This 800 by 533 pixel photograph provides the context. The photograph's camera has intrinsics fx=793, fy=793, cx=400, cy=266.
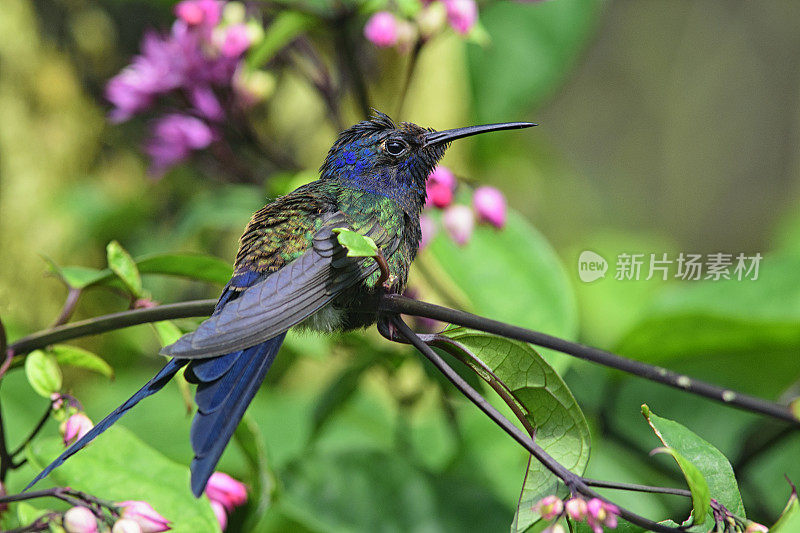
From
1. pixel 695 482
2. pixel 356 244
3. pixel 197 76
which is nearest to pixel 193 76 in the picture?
pixel 197 76

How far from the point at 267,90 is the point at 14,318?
82 cm

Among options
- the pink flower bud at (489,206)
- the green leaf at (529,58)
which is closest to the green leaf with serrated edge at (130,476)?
the pink flower bud at (489,206)

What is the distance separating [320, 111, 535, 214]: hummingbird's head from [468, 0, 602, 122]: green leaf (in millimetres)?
683

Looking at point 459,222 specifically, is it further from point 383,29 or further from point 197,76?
point 197,76

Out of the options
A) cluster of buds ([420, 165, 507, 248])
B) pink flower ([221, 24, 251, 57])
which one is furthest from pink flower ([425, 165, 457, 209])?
pink flower ([221, 24, 251, 57])

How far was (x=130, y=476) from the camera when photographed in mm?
911

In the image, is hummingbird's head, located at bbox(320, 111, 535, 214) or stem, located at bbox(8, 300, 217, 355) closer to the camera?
stem, located at bbox(8, 300, 217, 355)

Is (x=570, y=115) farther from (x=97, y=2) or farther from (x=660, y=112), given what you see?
(x=97, y=2)

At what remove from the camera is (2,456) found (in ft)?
2.83

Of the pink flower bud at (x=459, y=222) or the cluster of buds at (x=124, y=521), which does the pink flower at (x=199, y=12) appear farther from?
the cluster of buds at (x=124, y=521)

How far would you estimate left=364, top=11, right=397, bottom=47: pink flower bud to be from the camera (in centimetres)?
129

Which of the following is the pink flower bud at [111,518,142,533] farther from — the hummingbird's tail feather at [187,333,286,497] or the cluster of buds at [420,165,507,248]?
the cluster of buds at [420,165,507,248]

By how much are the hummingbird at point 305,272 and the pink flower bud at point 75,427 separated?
5.6 inches

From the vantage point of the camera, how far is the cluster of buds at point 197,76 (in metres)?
1.42
